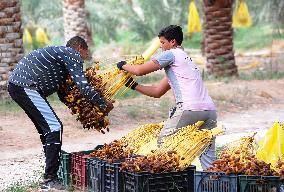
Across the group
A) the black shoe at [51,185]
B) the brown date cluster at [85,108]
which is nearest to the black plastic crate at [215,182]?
the brown date cluster at [85,108]

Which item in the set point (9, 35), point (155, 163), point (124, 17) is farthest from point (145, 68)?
point (124, 17)

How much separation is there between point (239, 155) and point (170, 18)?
124 feet

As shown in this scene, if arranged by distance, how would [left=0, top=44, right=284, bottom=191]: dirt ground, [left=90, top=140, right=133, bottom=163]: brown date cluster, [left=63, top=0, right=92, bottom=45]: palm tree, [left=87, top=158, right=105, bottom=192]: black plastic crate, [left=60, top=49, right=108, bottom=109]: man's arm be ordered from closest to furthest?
[left=87, top=158, right=105, bottom=192]: black plastic crate < [left=90, top=140, right=133, bottom=163]: brown date cluster < [left=60, top=49, right=108, bottom=109]: man's arm < [left=0, top=44, right=284, bottom=191]: dirt ground < [left=63, top=0, right=92, bottom=45]: palm tree

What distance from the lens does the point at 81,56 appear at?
8.50 meters

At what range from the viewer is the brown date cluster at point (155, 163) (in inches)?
269

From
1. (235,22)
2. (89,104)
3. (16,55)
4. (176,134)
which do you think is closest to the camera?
(176,134)

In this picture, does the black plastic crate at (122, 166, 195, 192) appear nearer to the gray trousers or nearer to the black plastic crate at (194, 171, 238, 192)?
the black plastic crate at (194, 171, 238, 192)

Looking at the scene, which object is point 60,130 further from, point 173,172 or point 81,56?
point 173,172

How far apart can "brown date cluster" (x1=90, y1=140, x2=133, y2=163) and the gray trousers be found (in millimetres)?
353

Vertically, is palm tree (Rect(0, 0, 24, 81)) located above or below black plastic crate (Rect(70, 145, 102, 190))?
above

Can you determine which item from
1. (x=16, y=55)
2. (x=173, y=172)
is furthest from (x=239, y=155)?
(x=16, y=55)

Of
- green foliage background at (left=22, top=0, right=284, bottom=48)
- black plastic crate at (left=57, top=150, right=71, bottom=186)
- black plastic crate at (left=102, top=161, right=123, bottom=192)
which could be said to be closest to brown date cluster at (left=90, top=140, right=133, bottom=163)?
black plastic crate at (left=102, top=161, right=123, bottom=192)

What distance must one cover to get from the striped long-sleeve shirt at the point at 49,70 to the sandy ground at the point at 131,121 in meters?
1.51

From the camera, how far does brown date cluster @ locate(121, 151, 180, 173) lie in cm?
683
